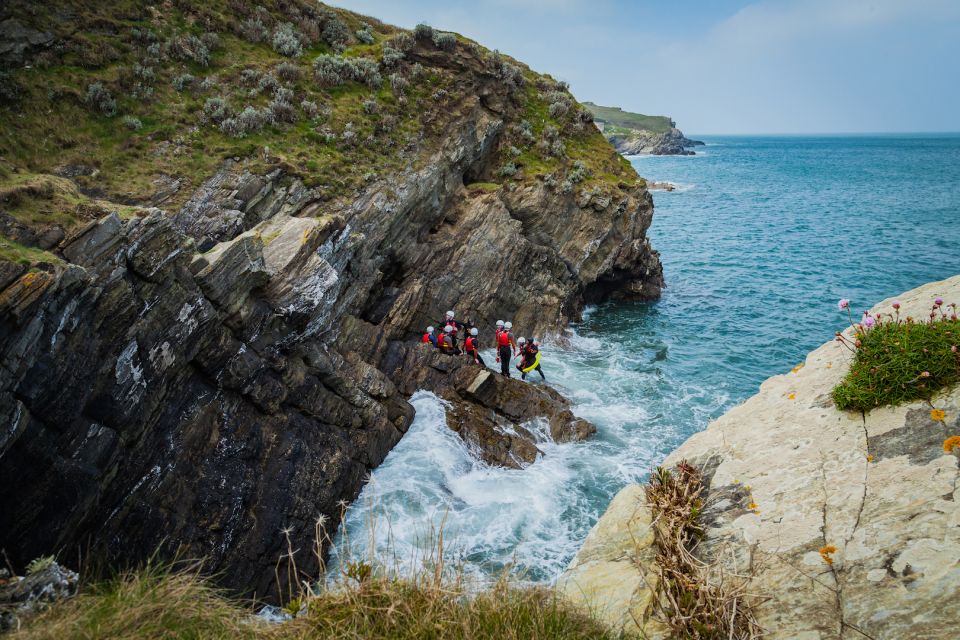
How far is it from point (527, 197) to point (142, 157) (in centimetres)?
1764

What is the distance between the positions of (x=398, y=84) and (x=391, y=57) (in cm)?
239

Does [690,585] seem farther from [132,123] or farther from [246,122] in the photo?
[132,123]

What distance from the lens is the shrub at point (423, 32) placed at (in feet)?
97.6

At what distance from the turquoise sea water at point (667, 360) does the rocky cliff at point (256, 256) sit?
52.6 inches

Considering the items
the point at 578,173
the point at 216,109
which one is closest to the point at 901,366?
the point at 216,109

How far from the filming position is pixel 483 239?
25422mm

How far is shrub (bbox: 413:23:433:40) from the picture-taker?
29.8 m

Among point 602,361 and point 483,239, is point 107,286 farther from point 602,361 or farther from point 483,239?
point 602,361

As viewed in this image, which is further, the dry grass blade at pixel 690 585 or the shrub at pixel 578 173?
the shrub at pixel 578 173

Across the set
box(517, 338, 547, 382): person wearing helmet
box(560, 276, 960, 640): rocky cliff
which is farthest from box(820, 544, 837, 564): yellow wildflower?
box(517, 338, 547, 382): person wearing helmet

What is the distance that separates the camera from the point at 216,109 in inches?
836

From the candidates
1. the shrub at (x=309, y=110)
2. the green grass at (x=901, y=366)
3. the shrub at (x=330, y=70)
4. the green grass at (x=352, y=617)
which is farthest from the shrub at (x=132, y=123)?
the green grass at (x=901, y=366)

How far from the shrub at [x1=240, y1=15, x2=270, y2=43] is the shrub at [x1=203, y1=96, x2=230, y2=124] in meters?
6.55

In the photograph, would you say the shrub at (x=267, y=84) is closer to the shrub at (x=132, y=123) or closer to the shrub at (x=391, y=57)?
the shrub at (x=132, y=123)
